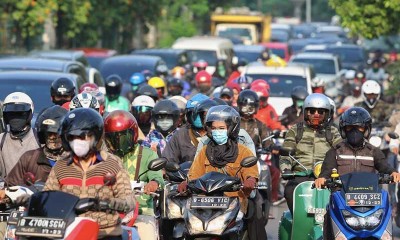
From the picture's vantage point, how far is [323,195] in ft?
38.4

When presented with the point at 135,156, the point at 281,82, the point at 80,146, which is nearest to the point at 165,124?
the point at 135,156

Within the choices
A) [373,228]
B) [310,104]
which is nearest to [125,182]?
[373,228]

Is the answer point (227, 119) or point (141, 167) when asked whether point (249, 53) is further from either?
point (227, 119)

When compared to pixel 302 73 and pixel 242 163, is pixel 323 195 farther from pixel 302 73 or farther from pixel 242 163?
pixel 302 73

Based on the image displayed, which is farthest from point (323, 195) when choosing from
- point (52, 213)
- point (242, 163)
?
point (52, 213)

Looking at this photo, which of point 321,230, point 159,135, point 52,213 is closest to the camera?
point 52,213

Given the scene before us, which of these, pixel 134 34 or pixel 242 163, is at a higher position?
pixel 242 163

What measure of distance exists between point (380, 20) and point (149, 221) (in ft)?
53.0

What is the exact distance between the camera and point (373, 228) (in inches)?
399

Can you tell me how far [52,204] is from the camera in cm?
823

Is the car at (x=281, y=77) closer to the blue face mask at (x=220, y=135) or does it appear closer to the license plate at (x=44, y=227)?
the blue face mask at (x=220, y=135)

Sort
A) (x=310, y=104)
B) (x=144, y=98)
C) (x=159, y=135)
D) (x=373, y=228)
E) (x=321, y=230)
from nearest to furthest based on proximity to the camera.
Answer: (x=373, y=228), (x=321, y=230), (x=310, y=104), (x=159, y=135), (x=144, y=98)

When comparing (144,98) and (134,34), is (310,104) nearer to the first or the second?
(144,98)

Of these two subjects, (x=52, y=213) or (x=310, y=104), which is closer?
(x=52, y=213)
